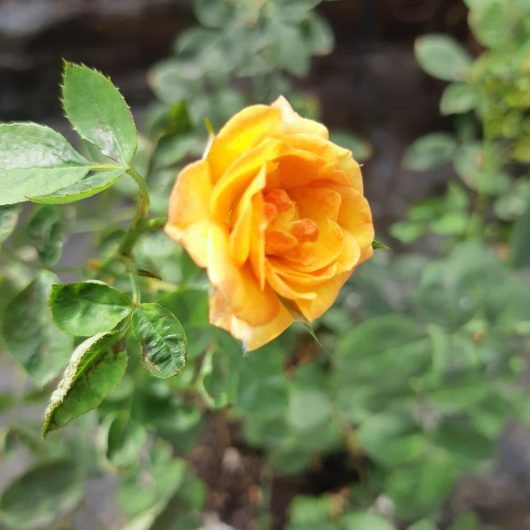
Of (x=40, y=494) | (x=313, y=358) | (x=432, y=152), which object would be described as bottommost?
(x=313, y=358)

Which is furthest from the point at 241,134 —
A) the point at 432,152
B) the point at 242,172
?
the point at 432,152

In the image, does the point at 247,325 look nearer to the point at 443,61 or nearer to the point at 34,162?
the point at 34,162

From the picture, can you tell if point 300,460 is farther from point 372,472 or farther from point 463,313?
point 463,313

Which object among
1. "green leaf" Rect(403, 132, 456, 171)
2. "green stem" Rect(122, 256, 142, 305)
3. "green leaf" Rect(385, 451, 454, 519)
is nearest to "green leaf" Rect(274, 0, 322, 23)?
"green leaf" Rect(403, 132, 456, 171)

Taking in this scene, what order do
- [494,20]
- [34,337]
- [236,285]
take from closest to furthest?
[236,285] < [34,337] < [494,20]

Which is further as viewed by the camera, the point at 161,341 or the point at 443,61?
the point at 443,61

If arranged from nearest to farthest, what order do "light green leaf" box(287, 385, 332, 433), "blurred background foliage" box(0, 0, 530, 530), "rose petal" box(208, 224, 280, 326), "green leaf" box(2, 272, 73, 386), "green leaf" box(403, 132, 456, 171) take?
"rose petal" box(208, 224, 280, 326) → "green leaf" box(2, 272, 73, 386) → "blurred background foliage" box(0, 0, 530, 530) → "light green leaf" box(287, 385, 332, 433) → "green leaf" box(403, 132, 456, 171)

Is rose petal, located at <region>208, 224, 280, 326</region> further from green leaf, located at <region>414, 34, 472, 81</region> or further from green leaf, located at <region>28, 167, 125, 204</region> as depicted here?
green leaf, located at <region>414, 34, 472, 81</region>
